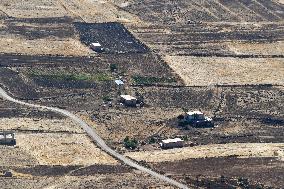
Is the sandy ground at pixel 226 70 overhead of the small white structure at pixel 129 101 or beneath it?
beneath

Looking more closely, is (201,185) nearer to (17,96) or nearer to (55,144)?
(55,144)

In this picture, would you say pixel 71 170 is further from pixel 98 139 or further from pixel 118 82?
pixel 118 82

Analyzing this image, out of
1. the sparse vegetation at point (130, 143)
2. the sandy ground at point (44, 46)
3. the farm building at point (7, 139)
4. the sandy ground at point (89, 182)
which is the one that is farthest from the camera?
the sandy ground at point (44, 46)

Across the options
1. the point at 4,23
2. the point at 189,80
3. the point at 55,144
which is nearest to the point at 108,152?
the point at 55,144

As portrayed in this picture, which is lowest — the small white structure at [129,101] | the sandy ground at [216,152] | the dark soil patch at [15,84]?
the dark soil patch at [15,84]

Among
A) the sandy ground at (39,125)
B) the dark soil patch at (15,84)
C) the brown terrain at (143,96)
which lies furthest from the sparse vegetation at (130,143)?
the dark soil patch at (15,84)

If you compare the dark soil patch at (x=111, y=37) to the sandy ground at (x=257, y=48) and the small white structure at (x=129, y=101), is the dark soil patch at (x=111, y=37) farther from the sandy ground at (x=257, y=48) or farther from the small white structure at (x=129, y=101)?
the small white structure at (x=129, y=101)

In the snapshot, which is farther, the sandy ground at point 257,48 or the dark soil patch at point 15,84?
the sandy ground at point 257,48

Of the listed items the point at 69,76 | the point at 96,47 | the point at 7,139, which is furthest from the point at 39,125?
the point at 96,47

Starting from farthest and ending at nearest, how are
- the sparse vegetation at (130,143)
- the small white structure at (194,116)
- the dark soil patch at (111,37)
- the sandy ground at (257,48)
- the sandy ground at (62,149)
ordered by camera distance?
the sandy ground at (257,48)
the dark soil patch at (111,37)
the small white structure at (194,116)
the sparse vegetation at (130,143)
the sandy ground at (62,149)
